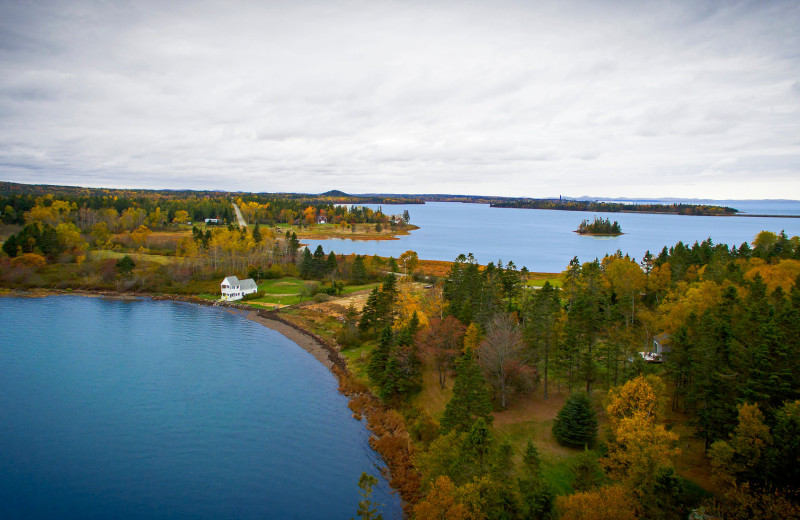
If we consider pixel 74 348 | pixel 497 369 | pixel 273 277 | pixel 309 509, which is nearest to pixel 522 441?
pixel 497 369

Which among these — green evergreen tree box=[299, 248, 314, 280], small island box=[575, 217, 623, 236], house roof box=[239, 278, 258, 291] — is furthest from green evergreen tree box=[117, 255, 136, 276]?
small island box=[575, 217, 623, 236]

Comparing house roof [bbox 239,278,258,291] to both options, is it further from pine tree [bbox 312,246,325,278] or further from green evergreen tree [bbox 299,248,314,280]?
pine tree [bbox 312,246,325,278]

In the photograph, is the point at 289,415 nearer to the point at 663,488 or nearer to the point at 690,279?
the point at 663,488

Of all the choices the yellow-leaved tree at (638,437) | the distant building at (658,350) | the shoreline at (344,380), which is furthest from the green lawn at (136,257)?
the yellow-leaved tree at (638,437)

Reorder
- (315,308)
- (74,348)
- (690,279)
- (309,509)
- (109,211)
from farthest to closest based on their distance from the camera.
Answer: (109,211) < (315,308) < (690,279) < (74,348) < (309,509)

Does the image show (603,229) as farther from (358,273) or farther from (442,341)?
(442,341)

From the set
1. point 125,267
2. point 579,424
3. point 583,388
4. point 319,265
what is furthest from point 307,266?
point 579,424
